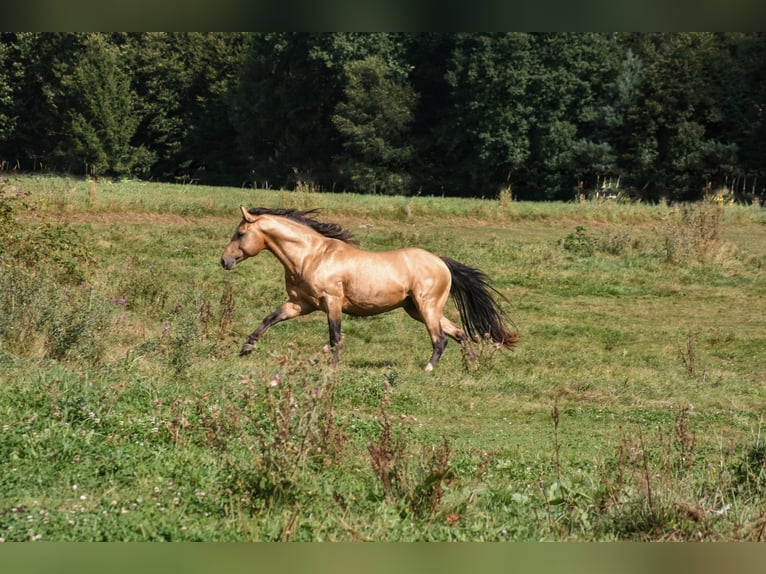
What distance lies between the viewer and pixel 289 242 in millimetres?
13297

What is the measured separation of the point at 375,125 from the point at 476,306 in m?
44.3

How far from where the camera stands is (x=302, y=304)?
537 inches

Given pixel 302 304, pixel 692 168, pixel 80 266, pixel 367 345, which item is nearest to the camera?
pixel 302 304

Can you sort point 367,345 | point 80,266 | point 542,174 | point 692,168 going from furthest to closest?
point 542,174 < point 692,168 < point 80,266 < point 367,345

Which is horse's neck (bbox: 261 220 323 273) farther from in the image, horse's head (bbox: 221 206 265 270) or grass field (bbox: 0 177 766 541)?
grass field (bbox: 0 177 766 541)

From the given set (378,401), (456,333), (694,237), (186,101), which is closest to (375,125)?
(186,101)

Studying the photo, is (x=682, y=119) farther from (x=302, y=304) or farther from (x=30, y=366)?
(x=30, y=366)

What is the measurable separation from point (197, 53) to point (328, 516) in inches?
2334

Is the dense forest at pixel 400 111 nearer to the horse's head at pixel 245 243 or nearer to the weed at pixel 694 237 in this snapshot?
the weed at pixel 694 237

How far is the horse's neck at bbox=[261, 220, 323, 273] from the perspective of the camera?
43.6 ft

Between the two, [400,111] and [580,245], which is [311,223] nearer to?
[580,245]

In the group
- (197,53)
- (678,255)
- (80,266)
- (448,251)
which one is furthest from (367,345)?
(197,53)

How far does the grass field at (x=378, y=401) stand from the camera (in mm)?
6012

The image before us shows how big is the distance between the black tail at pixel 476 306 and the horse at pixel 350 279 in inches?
0.5
